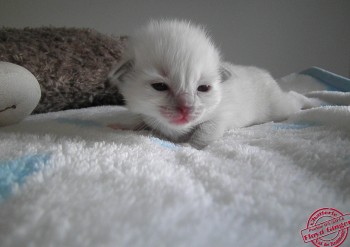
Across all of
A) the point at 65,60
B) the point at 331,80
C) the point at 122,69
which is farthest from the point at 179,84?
the point at 331,80

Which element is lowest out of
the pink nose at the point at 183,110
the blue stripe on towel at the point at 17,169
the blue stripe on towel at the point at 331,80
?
the blue stripe on towel at the point at 331,80

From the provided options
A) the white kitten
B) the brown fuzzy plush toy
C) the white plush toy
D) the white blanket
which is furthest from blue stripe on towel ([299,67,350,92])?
the white plush toy

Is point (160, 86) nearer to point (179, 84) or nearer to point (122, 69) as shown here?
point (179, 84)

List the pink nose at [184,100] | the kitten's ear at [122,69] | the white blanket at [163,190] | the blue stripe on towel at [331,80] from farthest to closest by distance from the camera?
the blue stripe on towel at [331,80] < the kitten's ear at [122,69] < the pink nose at [184,100] < the white blanket at [163,190]

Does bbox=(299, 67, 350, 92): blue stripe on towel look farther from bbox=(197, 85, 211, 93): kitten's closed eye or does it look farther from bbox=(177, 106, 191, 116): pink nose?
bbox=(177, 106, 191, 116): pink nose

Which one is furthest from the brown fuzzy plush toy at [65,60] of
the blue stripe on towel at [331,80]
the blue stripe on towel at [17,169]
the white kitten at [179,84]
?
the blue stripe on towel at [331,80]

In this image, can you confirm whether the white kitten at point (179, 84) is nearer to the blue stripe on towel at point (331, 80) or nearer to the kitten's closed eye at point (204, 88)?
the kitten's closed eye at point (204, 88)

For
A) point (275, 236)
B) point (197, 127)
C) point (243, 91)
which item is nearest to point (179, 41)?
point (197, 127)
